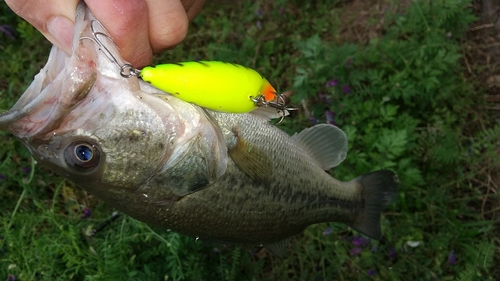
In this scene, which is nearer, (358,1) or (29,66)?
(358,1)

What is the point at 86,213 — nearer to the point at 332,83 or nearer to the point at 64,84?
the point at 332,83

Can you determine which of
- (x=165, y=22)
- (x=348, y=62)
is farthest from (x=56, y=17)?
(x=348, y=62)

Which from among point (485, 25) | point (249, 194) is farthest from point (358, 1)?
point (249, 194)

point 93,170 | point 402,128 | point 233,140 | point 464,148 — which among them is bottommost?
point 464,148

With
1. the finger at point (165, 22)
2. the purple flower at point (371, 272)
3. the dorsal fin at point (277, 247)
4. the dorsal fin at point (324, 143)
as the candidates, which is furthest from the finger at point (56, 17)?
the purple flower at point (371, 272)

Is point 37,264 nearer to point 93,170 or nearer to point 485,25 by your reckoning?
point 93,170

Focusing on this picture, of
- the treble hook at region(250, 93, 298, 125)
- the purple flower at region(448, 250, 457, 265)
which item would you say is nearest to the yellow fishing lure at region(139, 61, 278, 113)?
the treble hook at region(250, 93, 298, 125)

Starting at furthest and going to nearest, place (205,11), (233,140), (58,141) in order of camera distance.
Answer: (205,11) → (233,140) → (58,141)
